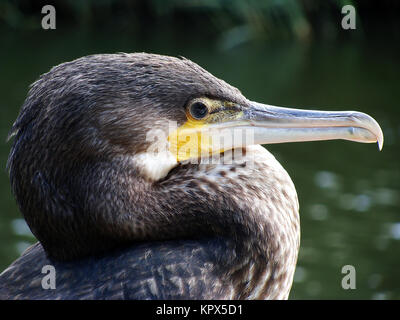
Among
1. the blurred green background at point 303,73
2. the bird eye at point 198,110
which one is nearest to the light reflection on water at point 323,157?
the blurred green background at point 303,73

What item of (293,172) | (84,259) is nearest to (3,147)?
(293,172)

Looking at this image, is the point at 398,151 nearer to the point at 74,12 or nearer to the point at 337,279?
the point at 337,279

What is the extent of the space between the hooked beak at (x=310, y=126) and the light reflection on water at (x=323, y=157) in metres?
3.17

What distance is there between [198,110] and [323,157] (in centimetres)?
622

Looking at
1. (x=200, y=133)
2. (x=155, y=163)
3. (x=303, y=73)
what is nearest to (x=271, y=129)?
(x=200, y=133)

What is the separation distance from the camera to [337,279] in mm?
6293

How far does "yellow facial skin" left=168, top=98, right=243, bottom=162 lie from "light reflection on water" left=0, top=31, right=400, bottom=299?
3236 mm

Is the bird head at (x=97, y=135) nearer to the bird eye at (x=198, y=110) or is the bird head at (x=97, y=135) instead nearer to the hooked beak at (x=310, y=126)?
the bird eye at (x=198, y=110)

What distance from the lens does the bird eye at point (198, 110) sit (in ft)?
9.51

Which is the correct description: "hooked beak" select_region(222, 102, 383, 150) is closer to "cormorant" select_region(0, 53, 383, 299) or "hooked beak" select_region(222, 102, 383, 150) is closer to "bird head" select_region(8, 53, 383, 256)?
"cormorant" select_region(0, 53, 383, 299)

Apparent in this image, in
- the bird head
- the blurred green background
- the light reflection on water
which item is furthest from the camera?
the blurred green background

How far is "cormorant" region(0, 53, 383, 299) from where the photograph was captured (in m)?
2.67

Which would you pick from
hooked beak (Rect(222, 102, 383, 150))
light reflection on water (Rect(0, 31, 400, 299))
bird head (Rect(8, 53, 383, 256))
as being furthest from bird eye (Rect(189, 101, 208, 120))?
light reflection on water (Rect(0, 31, 400, 299))

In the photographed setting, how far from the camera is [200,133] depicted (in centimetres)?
295
